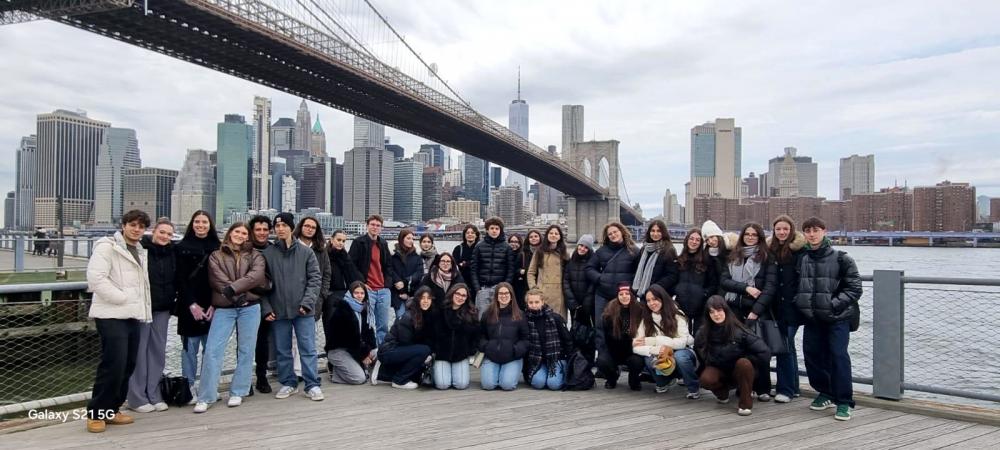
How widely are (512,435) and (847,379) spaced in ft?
6.36

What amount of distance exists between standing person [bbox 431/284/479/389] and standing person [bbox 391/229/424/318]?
889 mm

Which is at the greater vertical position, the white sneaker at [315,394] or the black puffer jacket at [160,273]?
the black puffer jacket at [160,273]

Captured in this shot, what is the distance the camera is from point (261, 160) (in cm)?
8319

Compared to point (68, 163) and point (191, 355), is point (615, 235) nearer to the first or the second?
point (191, 355)

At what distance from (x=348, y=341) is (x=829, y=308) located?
3.13m

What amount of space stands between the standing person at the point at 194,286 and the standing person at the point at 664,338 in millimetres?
2758

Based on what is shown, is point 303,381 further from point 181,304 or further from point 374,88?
point 374,88

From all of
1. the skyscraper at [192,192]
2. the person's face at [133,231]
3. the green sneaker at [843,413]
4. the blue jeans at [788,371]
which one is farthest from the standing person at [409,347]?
the skyscraper at [192,192]

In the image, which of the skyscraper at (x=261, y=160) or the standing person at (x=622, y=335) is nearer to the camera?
the standing person at (x=622, y=335)

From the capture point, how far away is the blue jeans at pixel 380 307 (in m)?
5.41

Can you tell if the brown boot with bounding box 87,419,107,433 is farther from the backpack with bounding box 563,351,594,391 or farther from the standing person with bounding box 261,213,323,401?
the backpack with bounding box 563,351,594,391

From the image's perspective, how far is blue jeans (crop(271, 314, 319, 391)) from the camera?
437 centimetres

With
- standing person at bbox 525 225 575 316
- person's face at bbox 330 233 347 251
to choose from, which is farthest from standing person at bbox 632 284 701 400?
person's face at bbox 330 233 347 251

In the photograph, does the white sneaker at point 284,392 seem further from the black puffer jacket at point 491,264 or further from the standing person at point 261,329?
the black puffer jacket at point 491,264
